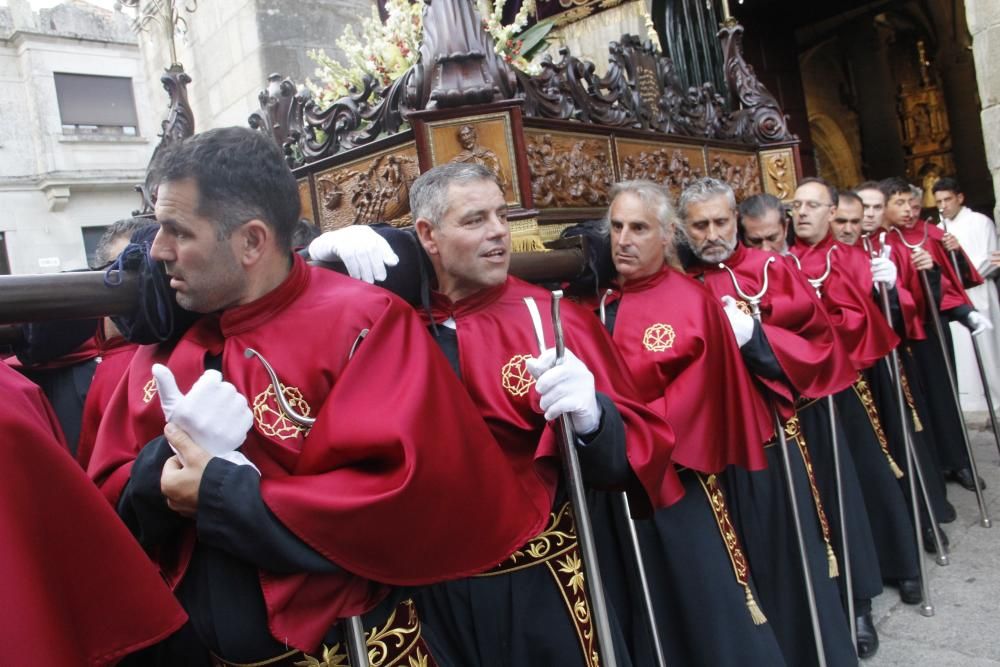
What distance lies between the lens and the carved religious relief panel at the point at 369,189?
3826mm

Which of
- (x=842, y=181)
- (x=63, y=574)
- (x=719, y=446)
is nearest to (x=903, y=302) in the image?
(x=719, y=446)

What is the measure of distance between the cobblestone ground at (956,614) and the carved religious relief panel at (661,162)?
97.3 inches

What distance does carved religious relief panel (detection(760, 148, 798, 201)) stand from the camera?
5672 mm

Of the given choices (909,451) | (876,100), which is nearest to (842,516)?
(909,451)

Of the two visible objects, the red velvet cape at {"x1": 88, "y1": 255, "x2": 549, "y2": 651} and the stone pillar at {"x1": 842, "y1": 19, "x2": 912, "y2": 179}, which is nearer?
the red velvet cape at {"x1": 88, "y1": 255, "x2": 549, "y2": 651}

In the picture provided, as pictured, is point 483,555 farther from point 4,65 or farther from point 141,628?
point 4,65

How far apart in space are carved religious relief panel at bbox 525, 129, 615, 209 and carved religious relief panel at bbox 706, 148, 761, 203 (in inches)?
50.2

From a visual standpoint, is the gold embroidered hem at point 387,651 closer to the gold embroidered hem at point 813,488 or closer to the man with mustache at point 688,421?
the man with mustache at point 688,421

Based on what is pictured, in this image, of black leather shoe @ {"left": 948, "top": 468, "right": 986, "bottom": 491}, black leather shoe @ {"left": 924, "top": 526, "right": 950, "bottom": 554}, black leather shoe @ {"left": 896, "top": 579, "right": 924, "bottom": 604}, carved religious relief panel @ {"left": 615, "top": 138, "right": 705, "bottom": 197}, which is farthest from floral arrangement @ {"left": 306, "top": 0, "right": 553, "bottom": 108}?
black leather shoe @ {"left": 948, "top": 468, "right": 986, "bottom": 491}

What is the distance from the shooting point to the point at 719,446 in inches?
111

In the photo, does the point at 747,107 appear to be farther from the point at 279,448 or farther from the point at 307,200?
the point at 279,448

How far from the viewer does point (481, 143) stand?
11.5ft

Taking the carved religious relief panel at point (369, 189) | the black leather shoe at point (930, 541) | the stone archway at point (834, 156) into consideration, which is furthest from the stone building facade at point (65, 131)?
the black leather shoe at point (930, 541)

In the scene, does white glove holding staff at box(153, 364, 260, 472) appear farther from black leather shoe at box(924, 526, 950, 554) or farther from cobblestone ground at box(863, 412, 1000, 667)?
black leather shoe at box(924, 526, 950, 554)
